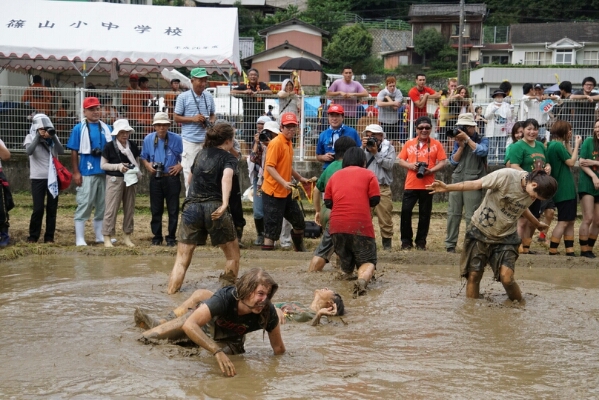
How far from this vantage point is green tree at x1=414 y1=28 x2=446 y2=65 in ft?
207

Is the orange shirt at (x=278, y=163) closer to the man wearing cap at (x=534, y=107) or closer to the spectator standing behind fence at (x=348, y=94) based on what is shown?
the spectator standing behind fence at (x=348, y=94)

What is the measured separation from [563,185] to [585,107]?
517 cm

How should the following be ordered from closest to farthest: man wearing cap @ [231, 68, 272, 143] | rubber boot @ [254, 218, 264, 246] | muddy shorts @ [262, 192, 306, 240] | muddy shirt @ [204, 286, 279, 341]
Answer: muddy shirt @ [204, 286, 279, 341]
muddy shorts @ [262, 192, 306, 240]
rubber boot @ [254, 218, 264, 246]
man wearing cap @ [231, 68, 272, 143]

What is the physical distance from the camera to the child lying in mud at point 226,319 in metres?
6.27

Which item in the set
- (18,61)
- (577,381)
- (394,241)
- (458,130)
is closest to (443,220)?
(394,241)

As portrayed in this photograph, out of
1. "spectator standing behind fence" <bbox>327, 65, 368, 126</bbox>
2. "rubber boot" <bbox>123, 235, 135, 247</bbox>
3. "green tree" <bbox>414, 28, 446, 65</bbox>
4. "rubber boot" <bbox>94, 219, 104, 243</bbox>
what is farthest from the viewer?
"green tree" <bbox>414, 28, 446, 65</bbox>

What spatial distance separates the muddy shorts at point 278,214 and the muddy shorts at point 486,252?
11.0 ft

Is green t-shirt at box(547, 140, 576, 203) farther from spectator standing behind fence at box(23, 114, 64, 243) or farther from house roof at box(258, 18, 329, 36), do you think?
house roof at box(258, 18, 329, 36)

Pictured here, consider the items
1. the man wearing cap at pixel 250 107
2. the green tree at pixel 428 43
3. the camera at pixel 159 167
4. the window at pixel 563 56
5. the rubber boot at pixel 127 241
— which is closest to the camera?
the rubber boot at pixel 127 241

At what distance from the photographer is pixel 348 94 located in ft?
54.4

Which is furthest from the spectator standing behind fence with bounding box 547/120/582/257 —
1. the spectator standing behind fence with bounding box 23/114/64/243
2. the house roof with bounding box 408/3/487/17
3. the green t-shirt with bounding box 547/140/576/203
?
the house roof with bounding box 408/3/487/17

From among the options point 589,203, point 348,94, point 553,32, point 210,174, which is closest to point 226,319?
point 210,174

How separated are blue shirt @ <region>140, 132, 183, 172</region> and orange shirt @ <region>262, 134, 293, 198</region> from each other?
1766mm

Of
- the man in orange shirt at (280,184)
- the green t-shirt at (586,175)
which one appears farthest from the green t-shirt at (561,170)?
the man in orange shirt at (280,184)
